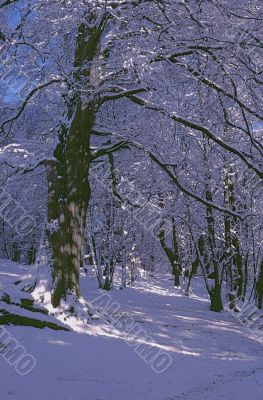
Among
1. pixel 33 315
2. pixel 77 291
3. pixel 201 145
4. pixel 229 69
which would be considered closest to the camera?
pixel 229 69

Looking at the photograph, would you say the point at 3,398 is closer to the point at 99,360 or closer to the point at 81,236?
the point at 99,360

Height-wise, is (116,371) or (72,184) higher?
(72,184)

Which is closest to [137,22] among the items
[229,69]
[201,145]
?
[229,69]

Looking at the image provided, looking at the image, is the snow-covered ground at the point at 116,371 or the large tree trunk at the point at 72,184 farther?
the large tree trunk at the point at 72,184

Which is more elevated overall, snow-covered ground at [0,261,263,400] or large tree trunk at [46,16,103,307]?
large tree trunk at [46,16,103,307]

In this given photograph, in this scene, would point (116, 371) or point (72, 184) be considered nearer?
point (116, 371)

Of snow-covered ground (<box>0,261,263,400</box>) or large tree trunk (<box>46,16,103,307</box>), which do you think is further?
large tree trunk (<box>46,16,103,307</box>)

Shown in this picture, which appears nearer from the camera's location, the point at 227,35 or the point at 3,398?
the point at 3,398

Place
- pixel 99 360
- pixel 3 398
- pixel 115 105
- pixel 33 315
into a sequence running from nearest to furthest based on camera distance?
pixel 3 398 → pixel 99 360 → pixel 33 315 → pixel 115 105

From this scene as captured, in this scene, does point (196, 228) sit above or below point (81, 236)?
above

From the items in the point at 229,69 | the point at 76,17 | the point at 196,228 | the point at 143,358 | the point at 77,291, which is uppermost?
the point at 76,17

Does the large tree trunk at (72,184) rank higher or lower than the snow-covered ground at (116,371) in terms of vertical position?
higher

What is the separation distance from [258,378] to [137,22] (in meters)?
6.94

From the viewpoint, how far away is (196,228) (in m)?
24.2
